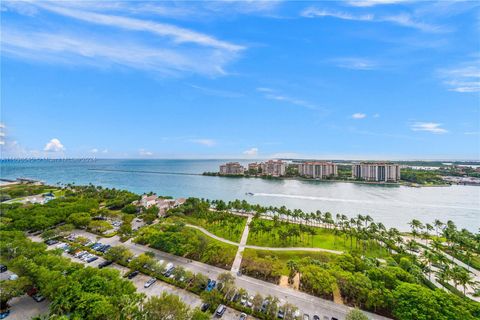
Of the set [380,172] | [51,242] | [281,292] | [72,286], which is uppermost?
[380,172]

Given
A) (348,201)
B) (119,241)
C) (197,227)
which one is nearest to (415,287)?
(197,227)

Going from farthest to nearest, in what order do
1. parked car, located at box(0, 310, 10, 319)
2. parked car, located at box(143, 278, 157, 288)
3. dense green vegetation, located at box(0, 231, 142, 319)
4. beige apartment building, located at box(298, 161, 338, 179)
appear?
beige apartment building, located at box(298, 161, 338, 179)
parked car, located at box(143, 278, 157, 288)
parked car, located at box(0, 310, 10, 319)
dense green vegetation, located at box(0, 231, 142, 319)

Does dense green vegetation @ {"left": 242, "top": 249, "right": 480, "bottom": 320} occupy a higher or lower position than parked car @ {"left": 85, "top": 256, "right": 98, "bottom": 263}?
higher

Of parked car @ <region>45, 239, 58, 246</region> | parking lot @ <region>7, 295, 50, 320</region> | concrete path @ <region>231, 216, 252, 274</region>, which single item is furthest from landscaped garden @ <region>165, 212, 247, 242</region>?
parking lot @ <region>7, 295, 50, 320</region>

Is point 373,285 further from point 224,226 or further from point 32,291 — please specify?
point 32,291

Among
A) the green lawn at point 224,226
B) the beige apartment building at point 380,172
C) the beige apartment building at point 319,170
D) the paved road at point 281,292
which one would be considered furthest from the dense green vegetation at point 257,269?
the beige apartment building at point 319,170

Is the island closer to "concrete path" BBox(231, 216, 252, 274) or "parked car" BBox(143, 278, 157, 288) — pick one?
"concrete path" BBox(231, 216, 252, 274)

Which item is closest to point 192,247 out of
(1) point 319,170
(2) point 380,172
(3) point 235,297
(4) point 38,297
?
(3) point 235,297

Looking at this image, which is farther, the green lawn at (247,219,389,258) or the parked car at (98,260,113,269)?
the green lawn at (247,219,389,258)

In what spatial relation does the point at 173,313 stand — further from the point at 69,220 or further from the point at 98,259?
the point at 69,220
